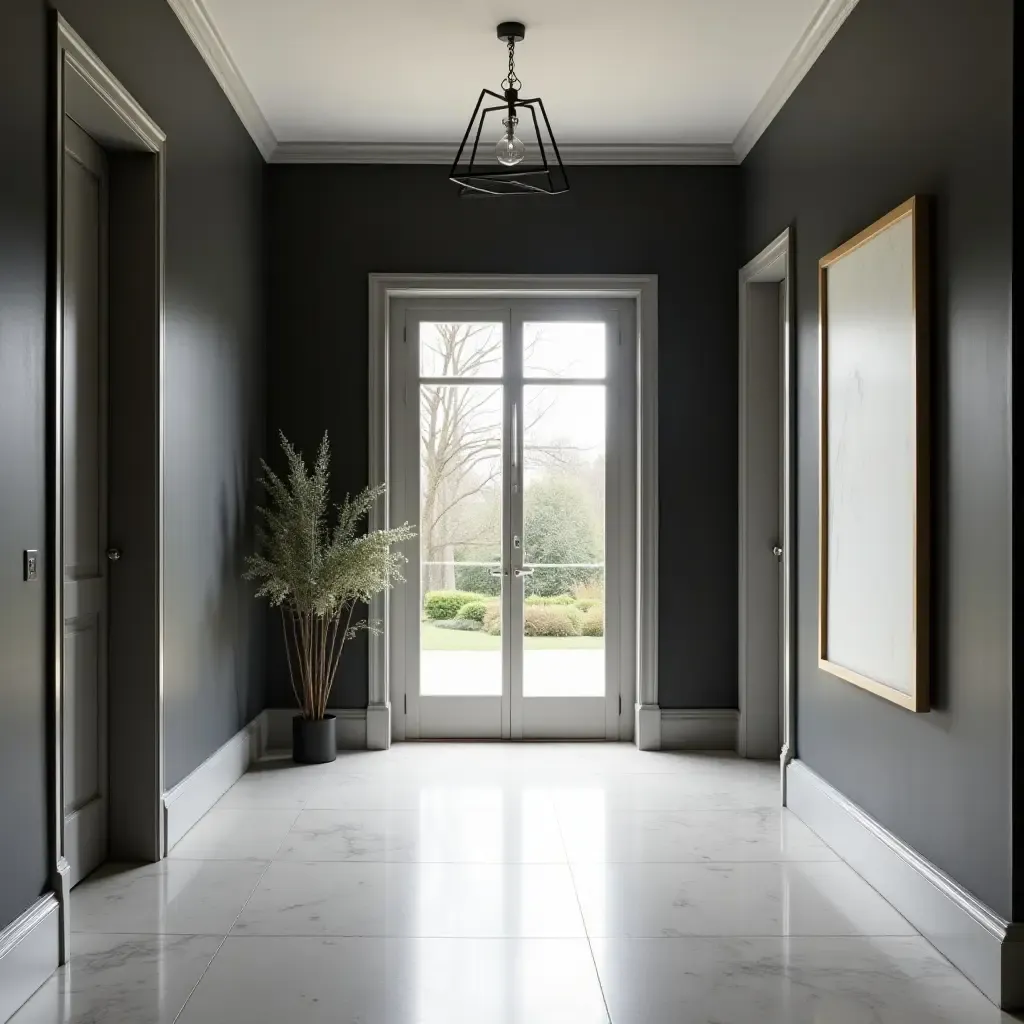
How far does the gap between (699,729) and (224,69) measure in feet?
12.4

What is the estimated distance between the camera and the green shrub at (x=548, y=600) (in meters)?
5.52

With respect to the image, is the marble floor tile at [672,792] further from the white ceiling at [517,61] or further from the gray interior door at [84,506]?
the white ceiling at [517,61]

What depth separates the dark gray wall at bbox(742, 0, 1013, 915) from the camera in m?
2.61

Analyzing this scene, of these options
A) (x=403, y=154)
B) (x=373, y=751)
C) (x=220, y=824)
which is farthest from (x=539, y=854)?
(x=403, y=154)

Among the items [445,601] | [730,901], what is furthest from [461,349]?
[730,901]

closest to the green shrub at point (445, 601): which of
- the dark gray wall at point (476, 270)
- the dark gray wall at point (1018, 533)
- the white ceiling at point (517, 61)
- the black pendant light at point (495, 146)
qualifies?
the dark gray wall at point (476, 270)

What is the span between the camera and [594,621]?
555 centimetres

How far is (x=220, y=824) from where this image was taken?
4043 mm

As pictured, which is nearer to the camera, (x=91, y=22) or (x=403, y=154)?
(x=91, y=22)

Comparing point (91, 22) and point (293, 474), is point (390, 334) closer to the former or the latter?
point (293, 474)

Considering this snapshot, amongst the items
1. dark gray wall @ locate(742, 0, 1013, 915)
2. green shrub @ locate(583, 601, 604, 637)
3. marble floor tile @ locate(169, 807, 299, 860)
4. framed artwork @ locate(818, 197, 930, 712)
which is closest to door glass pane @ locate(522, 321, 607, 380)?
green shrub @ locate(583, 601, 604, 637)

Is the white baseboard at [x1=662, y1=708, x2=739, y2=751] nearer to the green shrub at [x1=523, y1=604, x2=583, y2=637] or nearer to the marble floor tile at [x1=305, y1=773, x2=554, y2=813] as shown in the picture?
the green shrub at [x1=523, y1=604, x2=583, y2=637]

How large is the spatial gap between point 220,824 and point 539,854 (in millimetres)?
1264

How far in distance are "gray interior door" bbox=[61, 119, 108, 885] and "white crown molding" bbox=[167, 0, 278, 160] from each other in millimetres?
745
